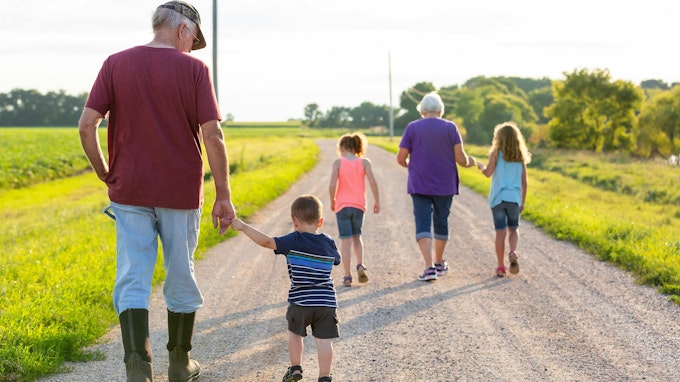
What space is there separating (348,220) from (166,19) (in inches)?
164

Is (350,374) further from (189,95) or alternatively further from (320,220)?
(189,95)

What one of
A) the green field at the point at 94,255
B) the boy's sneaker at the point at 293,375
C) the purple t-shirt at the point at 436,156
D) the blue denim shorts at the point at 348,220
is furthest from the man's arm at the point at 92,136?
the purple t-shirt at the point at 436,156

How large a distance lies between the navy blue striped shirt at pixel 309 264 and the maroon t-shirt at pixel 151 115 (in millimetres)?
741

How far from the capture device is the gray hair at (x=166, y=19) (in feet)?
14.5

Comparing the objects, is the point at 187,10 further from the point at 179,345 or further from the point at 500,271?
the point at 500,271

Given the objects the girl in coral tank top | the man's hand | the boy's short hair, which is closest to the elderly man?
the man's hand

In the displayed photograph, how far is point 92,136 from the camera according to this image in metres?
4.40

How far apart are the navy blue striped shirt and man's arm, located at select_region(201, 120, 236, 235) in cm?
37

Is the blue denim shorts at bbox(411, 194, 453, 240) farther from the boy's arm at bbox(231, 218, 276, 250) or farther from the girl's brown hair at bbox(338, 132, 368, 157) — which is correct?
the boy's arm at bbox(231, 218, 276, 250)

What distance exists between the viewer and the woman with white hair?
8.41m

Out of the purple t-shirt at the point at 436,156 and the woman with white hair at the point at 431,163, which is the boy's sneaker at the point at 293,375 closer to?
the woman with white hair at the point at 431,163

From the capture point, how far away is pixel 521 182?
8.76 meters

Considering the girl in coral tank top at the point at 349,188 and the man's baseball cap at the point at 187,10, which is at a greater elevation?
the man's baseball cap at the point at 187,10

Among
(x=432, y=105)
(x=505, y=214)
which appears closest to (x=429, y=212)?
(x=505, y=214)
